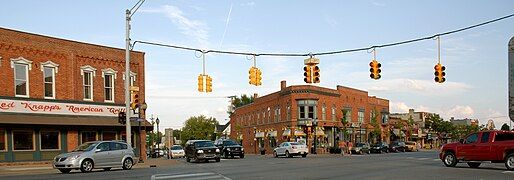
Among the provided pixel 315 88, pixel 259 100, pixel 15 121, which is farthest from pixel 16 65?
pixel 259 100

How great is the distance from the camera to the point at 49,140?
1329 inches

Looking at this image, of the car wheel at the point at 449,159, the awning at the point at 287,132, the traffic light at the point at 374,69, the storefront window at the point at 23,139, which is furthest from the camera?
the awning at the point at 287,132

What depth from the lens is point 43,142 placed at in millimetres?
33469

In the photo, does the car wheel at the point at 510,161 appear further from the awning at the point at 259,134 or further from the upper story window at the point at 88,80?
the awning at the point at 259,134

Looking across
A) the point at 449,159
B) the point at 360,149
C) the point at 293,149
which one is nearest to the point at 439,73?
the point at 449,159

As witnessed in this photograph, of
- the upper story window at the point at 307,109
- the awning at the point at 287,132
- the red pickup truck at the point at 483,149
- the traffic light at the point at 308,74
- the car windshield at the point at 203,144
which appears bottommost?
the awning at the point at 287,132

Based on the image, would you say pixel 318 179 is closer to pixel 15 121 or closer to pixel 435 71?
pixel 435 71

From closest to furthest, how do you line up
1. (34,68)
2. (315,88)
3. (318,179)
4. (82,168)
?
(318,179) → (82,168) → (34,68) → (315,88)

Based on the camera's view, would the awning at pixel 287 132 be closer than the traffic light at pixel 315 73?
No

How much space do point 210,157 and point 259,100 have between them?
42.9 m

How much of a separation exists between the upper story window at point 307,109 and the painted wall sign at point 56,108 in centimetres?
3104

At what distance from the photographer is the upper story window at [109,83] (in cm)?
3750

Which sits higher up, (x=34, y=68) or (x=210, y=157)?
(x=34, y=68)

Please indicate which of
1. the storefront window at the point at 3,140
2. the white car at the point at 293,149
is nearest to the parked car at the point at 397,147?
the white car at the point at 293,149
